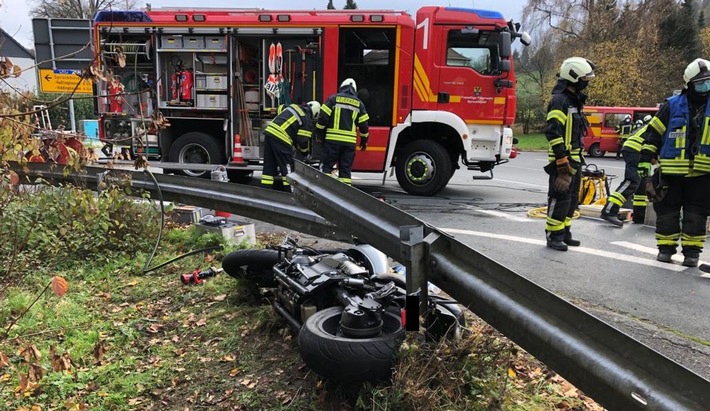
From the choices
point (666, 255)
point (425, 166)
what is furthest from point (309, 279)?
point (425, 166)

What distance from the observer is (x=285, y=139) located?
696 cm

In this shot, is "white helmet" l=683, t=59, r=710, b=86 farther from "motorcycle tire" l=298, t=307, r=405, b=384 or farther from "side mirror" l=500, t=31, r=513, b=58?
"motorcycle tire" l=298, t=307, r=405, b=384

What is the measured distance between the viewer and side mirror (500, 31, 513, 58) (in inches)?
324

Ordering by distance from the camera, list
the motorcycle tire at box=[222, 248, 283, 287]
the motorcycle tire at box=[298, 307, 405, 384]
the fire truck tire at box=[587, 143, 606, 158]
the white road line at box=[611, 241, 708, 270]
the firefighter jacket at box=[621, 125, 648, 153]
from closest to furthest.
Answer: the motorcycle tire at box=[298, 307, 405, 384] → the motorcycle tire at box=[222, 248, 283, 287] → the white road line at box=[611, 241, 708, 270] → the firefighter jacket at box=[621, 125, 648, 153] → the fire truck tire at box=[587, 143, 606, 158]

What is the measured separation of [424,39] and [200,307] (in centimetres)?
653

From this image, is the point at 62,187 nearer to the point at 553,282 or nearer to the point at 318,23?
the point at 553,282

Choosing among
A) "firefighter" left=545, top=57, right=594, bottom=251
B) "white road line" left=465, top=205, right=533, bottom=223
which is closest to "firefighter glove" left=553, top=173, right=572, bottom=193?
"firefighter" left=545, top=57, right=594, bottom=251

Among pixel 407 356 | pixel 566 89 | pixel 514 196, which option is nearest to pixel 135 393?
pixel 407 356

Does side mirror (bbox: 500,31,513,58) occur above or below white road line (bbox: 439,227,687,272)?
above

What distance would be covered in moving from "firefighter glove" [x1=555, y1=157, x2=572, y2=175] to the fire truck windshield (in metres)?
3.64

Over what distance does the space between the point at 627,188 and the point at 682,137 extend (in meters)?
2.24

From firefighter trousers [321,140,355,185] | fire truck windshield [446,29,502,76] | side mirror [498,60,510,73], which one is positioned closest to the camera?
firefighter trousers [321,140,355,185]

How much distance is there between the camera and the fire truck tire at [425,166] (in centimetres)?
879

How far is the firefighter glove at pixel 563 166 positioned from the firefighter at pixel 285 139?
3338 millimetres
